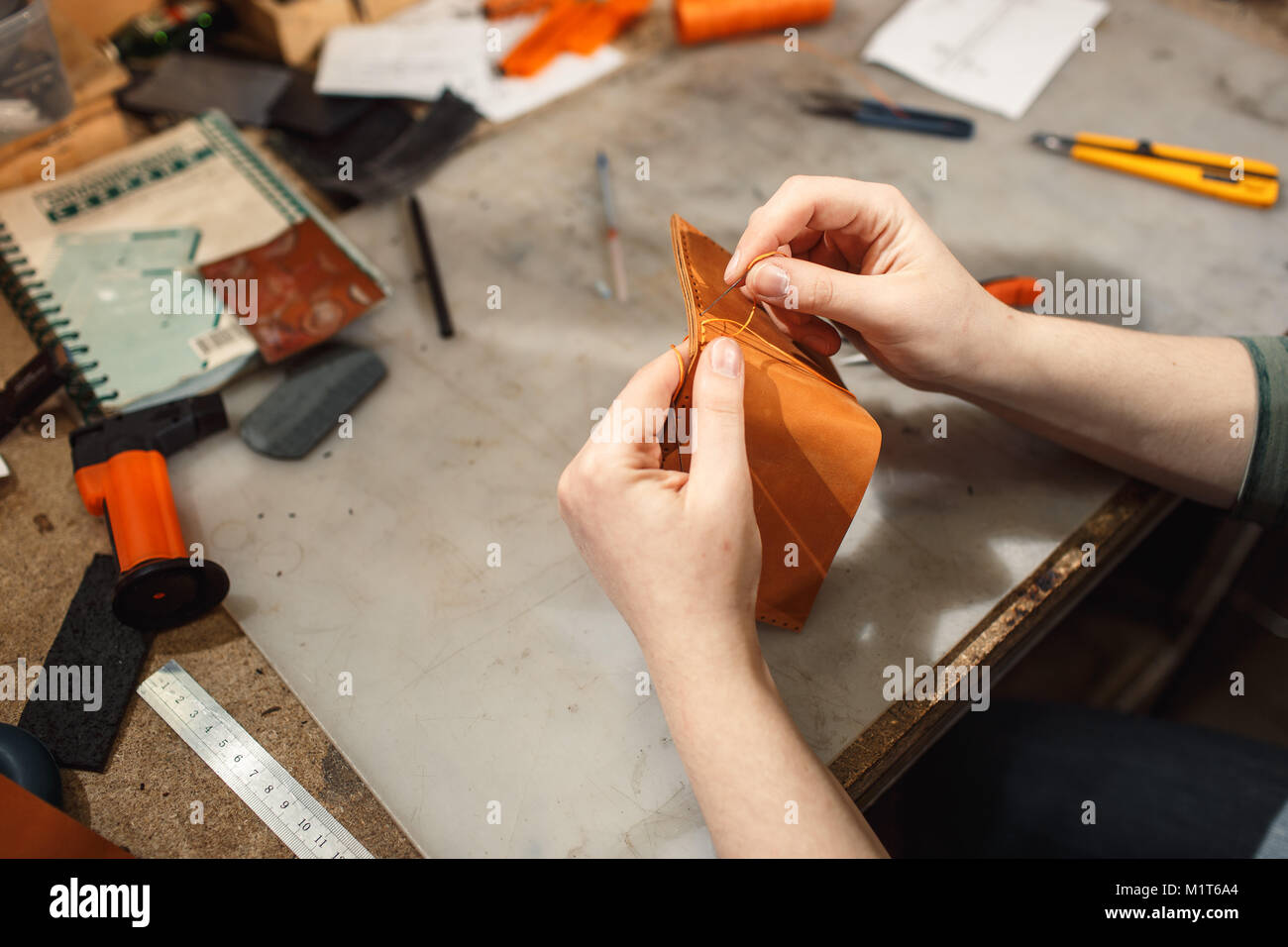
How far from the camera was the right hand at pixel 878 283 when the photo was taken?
78 cm

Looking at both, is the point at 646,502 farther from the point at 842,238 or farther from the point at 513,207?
the point at 513,207

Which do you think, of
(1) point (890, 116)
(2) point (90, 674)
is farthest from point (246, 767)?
(1) point (890, 116)

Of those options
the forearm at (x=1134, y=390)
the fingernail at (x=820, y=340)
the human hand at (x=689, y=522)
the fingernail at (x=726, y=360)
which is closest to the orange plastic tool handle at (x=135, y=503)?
the human hand at (x=689, y=522)

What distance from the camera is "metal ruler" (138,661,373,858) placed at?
707 mm

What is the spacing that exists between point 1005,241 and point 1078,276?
11 centimetres

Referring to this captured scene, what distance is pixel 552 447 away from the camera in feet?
3.11

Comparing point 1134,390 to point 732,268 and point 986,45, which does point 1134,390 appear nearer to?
point 732,268

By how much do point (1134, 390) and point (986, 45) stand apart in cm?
82

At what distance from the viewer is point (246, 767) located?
74cm

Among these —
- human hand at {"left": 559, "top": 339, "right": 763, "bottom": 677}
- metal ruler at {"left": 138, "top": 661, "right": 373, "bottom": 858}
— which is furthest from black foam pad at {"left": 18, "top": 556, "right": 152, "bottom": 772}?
human hand at {"left": 559, "top": 339, "right": 763, "bottom": 677}

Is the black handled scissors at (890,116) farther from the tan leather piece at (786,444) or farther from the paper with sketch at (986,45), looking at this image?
the tan leather piece at (786,444)

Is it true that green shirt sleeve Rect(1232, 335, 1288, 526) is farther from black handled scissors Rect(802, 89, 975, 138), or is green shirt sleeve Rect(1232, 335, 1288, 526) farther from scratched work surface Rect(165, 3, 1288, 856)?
black handled scissors Rect(802, 89, 975, 138)

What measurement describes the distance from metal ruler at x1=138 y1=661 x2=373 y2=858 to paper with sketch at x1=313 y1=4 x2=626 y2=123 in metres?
0.97

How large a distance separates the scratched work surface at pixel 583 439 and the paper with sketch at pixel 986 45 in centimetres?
4
